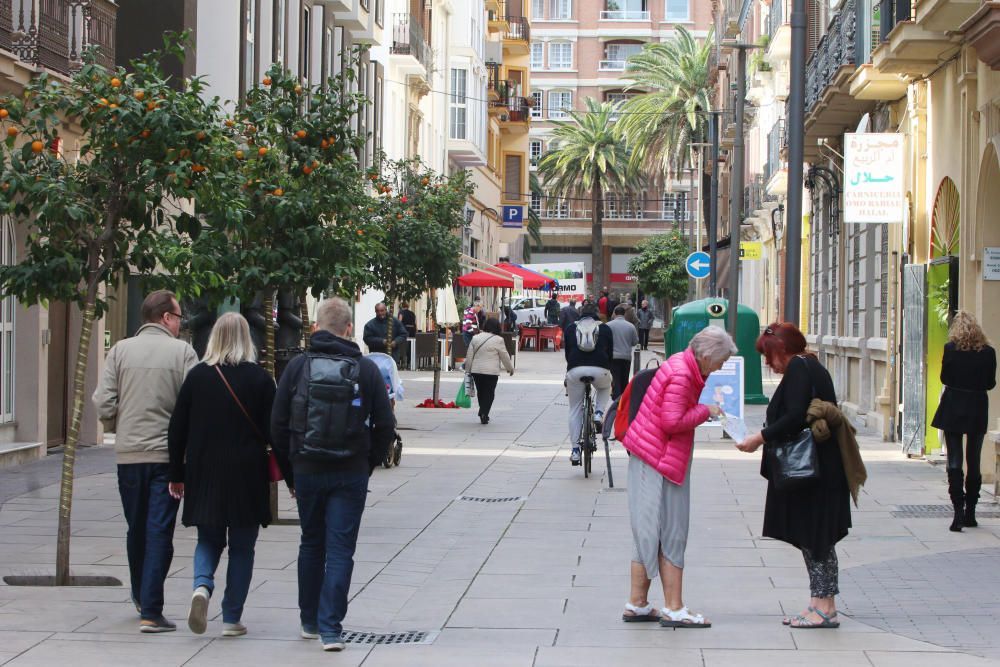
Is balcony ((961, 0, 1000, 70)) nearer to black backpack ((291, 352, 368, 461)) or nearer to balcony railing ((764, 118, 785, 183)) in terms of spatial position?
black backpack ((291, 352, 368, 461))

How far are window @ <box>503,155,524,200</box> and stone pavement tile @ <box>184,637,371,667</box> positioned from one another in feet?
234

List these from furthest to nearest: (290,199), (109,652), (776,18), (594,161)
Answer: (594,161)
(776,18)
(290,199)
(109,652)

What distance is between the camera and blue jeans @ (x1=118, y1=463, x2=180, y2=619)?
8.45 m

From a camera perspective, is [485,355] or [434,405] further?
[434,405]

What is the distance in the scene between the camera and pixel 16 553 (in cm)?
1121

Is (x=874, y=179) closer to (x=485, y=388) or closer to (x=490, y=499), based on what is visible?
(x=485, y=388)

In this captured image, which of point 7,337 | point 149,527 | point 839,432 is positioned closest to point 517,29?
point 7,337

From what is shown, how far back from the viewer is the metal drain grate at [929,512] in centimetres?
Answer: 1378

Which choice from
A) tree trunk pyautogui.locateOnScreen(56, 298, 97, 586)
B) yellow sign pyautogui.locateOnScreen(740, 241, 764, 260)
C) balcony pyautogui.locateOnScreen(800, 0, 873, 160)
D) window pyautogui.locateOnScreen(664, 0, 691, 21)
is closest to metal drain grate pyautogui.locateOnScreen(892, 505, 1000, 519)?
tree trunk pyautogui.locateOnScreen(56, 298, 97, 586)

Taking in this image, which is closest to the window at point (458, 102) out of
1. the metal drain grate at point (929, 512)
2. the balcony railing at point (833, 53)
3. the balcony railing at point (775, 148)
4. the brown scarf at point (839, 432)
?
the balcony railing at point (775, 148)

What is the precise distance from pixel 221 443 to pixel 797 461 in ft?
10.2

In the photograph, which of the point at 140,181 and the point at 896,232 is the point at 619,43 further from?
the point at 140,181

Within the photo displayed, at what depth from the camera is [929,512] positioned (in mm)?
14094

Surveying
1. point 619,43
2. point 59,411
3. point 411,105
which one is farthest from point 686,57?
point 59,411
